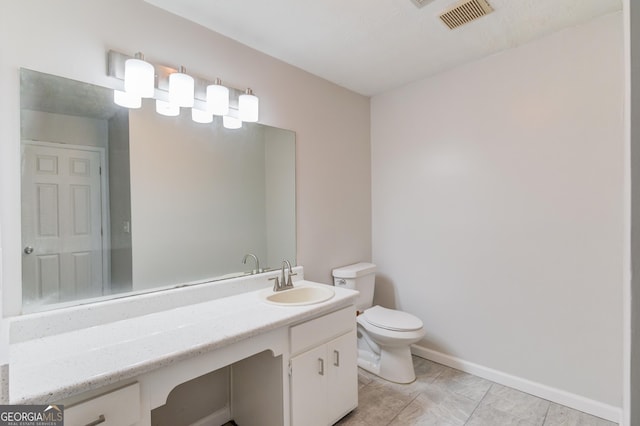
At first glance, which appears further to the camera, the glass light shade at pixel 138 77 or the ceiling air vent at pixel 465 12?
the ceiling air vent at pixel 465 12

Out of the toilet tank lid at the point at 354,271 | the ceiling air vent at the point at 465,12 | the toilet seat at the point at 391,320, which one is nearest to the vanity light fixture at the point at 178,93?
the ceiling air vent at the point at 465,12

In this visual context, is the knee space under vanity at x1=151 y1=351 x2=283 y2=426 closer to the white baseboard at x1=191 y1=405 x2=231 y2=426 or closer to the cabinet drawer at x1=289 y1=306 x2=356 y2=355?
the white baseboard at x1=191 y1=405 x2=231 y2=426

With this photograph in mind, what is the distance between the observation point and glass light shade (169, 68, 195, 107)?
1.54 meters

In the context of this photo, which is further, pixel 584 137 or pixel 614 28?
pixel 584 137

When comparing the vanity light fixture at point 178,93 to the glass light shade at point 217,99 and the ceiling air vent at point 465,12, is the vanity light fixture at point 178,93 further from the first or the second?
the ceiling air vent at point 465,12

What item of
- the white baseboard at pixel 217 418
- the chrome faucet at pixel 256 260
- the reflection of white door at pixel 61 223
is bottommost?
the white baseboard at pixel 217 418

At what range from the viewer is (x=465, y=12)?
163cm

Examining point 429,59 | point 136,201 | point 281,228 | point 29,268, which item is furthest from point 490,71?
point 29,268

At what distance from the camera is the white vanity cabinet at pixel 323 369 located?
1463 millimetres

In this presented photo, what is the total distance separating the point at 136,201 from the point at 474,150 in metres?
2.24

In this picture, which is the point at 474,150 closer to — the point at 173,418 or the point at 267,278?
the point at 267,278

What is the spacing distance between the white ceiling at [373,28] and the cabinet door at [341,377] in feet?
6.04

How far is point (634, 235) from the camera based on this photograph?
425mm

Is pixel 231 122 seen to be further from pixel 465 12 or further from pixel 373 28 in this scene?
pixel 465 12
